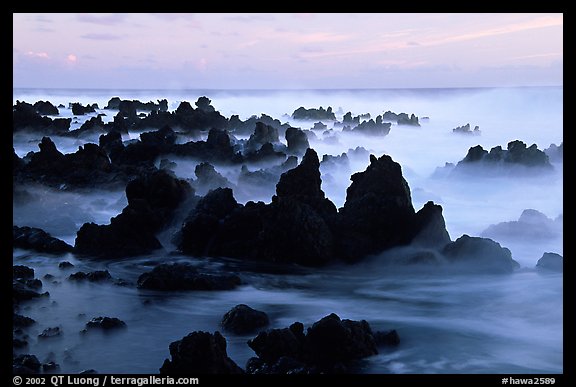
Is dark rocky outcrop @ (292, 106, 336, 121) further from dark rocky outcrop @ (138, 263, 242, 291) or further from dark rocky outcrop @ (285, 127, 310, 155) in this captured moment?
dark rocky outcrop @ (138, 263, 242, 291)

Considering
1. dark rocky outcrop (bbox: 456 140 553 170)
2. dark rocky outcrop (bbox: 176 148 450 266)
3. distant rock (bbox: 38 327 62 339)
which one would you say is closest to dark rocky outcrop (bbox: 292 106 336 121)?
dark rocky outcrop (bbox: 456 140 553 170)

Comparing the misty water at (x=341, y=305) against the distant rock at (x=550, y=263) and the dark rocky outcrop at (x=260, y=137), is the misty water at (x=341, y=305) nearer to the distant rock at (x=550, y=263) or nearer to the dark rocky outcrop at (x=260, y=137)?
the distant rock at (x=550, y=263)

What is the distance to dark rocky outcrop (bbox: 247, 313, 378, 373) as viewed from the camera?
239 inches

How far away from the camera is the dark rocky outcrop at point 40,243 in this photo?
36.1 ft

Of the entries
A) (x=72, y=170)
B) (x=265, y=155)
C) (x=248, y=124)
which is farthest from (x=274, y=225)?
(x=248, y=124)

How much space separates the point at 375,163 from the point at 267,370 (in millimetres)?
5939

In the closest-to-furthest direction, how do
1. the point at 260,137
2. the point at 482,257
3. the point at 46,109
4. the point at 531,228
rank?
the point at 482,257 → the point at 531,228 → the point at 260,137 → the point at 46,109

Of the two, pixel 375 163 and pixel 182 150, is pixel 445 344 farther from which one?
pixel 182 150

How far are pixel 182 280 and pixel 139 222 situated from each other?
116 inches

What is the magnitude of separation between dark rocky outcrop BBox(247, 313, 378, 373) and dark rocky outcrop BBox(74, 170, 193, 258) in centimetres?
546

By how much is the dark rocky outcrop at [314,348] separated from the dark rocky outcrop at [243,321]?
3.59 ft

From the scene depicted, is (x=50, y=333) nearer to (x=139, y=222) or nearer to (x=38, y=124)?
(x=139, y=222)

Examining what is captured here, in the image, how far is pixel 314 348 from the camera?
6.21 metres

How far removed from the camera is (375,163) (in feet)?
36.8
